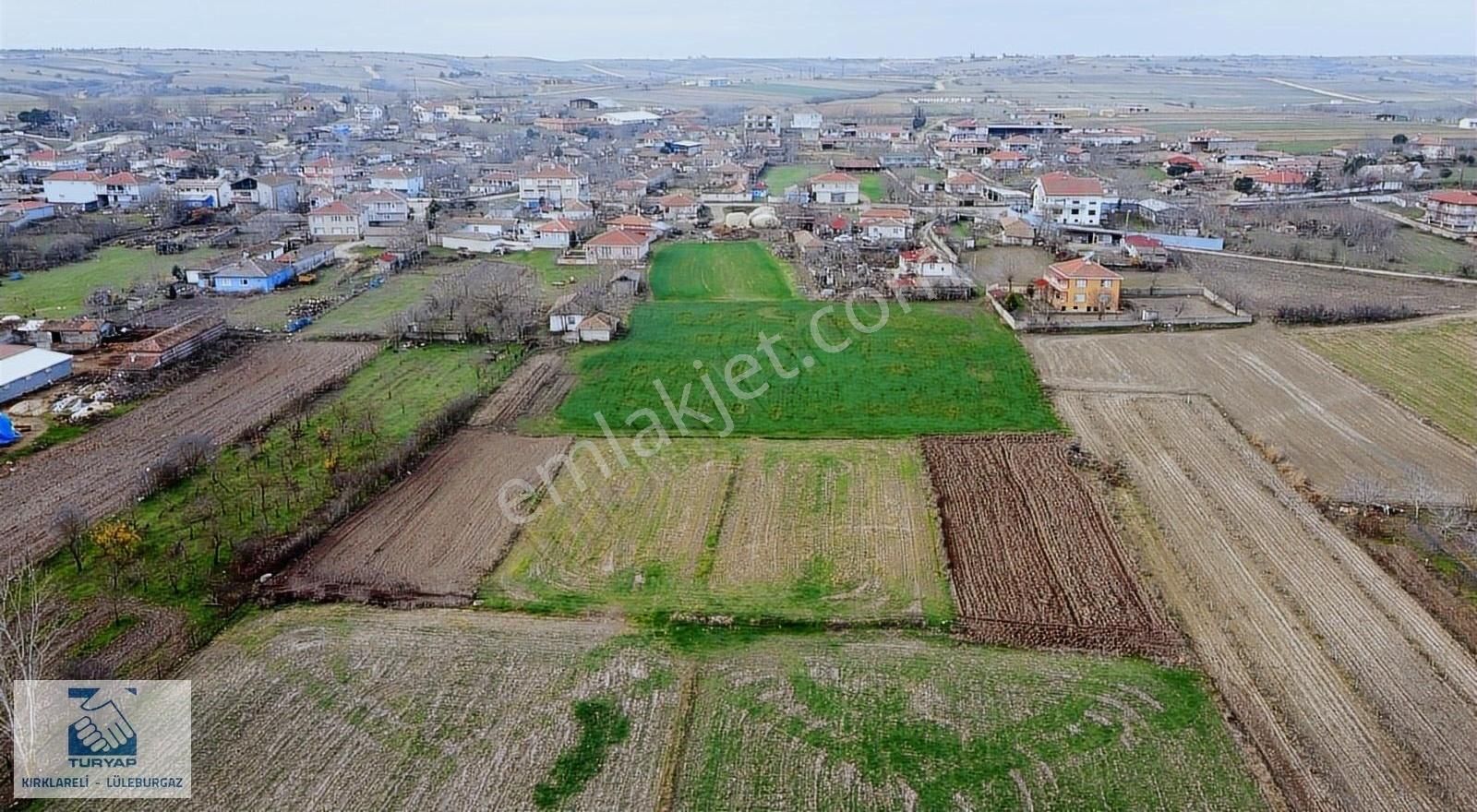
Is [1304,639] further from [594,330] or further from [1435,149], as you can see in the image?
[1435,149]

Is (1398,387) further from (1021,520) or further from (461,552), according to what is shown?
(461,552)

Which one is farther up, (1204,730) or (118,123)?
(118,123)

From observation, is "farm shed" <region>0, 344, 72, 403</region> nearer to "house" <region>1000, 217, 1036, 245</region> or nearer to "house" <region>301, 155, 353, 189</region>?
"house" <region>1000, 217, 1036, 245</region>

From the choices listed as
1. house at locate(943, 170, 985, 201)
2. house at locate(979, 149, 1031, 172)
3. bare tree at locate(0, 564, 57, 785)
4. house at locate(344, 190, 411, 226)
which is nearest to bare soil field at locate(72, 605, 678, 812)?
bare tree at locate(0, 564, 57, 785)

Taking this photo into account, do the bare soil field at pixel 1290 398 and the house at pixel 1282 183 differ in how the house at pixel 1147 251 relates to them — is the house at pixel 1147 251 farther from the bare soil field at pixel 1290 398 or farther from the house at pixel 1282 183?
the house at pixel 1282 183

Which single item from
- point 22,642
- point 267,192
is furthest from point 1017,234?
point 267,192

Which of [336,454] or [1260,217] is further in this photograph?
[1260,217]

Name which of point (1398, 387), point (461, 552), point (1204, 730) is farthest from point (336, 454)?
point (1398, 387)
